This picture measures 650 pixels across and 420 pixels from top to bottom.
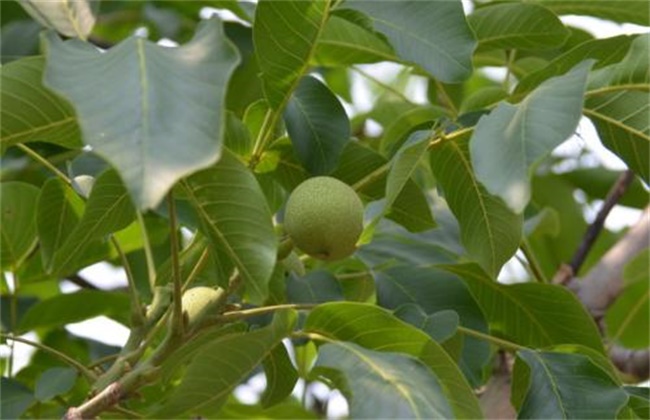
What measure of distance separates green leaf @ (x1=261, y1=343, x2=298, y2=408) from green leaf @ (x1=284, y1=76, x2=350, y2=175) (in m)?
0.17

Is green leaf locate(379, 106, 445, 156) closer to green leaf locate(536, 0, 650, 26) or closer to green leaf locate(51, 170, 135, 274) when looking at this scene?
green leaf locate(536, 0, 650, 26)

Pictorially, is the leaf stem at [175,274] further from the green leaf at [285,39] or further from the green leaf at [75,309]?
the green leaf at [75,309]

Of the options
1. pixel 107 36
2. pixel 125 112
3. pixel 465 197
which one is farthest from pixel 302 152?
pixel 107 36

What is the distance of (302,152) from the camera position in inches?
48.3

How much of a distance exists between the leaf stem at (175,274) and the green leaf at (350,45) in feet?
1.33

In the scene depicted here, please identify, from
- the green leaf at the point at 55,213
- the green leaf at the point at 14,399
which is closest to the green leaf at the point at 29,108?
the green leaf at the point at 55,213

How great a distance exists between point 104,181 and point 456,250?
0.64 meters

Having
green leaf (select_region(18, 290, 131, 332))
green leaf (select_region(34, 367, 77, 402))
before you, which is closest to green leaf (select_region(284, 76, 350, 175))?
green leaf (select_region(34, 367, 77, 402))

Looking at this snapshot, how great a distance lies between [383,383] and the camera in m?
0.96

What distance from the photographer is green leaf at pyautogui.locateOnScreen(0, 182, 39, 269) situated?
150cm

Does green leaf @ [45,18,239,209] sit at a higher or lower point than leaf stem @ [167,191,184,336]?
higher

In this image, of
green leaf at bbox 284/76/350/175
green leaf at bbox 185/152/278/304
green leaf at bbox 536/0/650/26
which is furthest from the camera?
green leaf at bbox 536/0/650/26

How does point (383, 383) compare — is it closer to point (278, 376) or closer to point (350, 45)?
point (278, 376)

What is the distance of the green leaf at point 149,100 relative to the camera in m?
0.78
